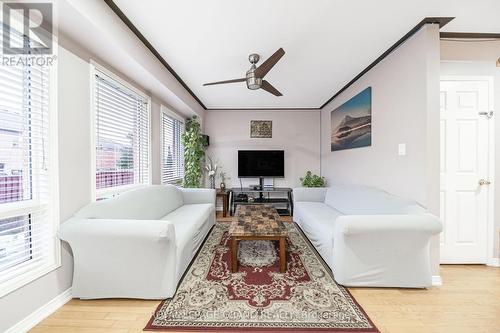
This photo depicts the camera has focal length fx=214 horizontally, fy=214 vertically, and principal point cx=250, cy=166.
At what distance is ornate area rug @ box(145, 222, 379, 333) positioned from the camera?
1.51m

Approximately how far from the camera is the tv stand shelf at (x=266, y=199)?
4.81 m

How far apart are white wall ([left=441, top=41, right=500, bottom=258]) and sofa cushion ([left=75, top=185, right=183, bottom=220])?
144 inches

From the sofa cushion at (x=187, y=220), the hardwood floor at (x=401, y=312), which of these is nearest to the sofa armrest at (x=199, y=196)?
the sofa cushion at (x=187, y=220)

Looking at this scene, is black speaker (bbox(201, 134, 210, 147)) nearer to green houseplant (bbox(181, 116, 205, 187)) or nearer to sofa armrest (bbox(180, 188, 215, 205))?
green houseplant (bbox(181, 116, 205, 187))

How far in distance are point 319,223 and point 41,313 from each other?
263cm

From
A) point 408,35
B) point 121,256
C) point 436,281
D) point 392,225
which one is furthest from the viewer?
point 408,35

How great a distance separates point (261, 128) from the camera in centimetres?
525

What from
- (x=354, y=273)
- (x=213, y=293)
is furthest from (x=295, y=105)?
(x=213, y=293)

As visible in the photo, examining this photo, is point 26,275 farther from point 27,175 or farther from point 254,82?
point 254,82

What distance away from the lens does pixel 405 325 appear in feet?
4.99

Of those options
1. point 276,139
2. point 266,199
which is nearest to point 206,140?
point 276,139

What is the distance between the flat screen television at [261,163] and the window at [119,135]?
7.52ft

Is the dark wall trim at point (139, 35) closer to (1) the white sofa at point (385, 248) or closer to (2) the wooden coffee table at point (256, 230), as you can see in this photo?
(2) the wooden coffee table at point (256, 230)

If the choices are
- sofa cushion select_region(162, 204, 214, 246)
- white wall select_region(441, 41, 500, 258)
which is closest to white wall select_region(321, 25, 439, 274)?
white wall select_region(441, 41, 500, 258)
